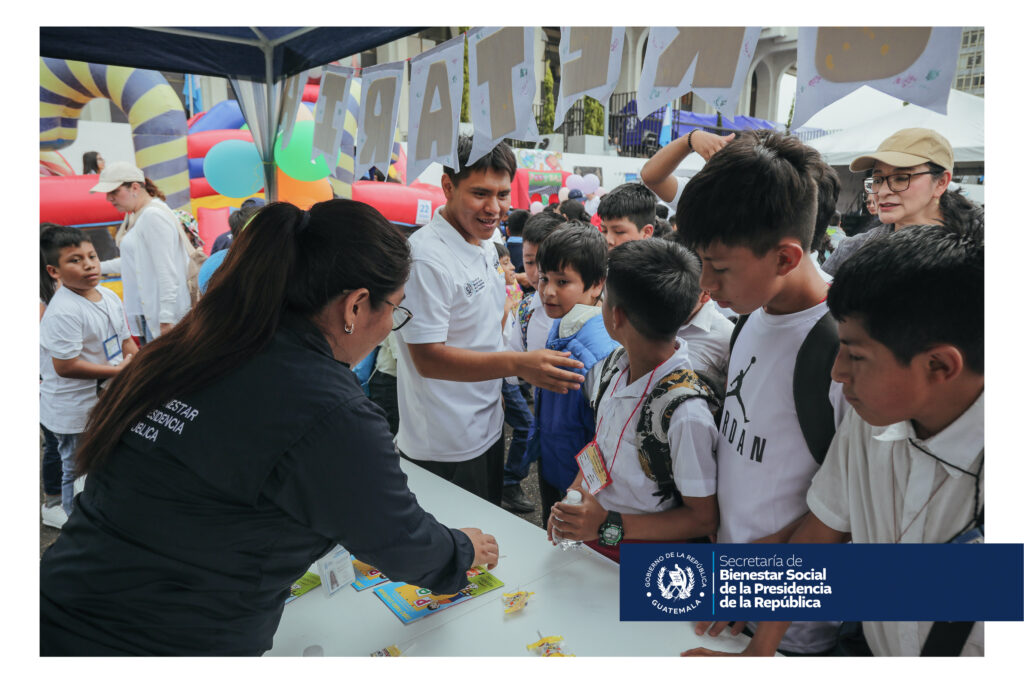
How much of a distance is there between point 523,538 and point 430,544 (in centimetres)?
46

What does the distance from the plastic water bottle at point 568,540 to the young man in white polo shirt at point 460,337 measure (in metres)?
0.38

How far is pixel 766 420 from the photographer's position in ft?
3.46

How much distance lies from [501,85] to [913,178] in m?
1.17

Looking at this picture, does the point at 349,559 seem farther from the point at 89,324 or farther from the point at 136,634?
the point at 89,324

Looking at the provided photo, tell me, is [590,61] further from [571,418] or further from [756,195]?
[571,418]

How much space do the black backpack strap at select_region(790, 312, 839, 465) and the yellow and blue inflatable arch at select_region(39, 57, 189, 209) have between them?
6212 millimetres

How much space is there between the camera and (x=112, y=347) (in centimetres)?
274

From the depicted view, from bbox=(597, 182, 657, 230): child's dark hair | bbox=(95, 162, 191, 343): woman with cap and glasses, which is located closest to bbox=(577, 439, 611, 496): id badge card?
bbox=(597, 182, 657, 230): child's dark hair

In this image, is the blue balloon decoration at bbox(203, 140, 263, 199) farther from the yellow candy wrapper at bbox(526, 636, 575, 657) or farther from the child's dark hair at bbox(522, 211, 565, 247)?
the yellow candy wrapper at bbox(526, 636, 575, 657)

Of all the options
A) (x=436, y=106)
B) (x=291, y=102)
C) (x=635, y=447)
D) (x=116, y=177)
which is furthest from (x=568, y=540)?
(x=116, y=177)

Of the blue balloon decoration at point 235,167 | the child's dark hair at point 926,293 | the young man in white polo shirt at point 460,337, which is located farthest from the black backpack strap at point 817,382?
the blue balloon decoration at point 235,167

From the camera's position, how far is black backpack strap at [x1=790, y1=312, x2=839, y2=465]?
3.16 ft
